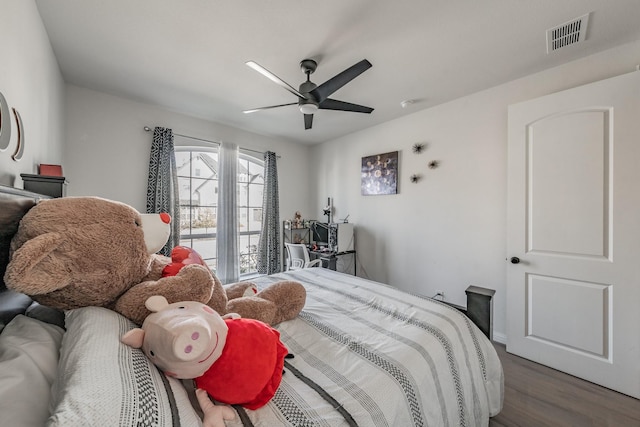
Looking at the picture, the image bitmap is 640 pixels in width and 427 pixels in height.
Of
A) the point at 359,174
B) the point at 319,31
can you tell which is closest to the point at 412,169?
the point at 359,174

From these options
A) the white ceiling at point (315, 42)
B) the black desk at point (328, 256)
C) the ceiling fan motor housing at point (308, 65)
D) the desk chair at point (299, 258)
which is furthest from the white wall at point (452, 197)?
the ceiling fan motor housing at point (308, 65)

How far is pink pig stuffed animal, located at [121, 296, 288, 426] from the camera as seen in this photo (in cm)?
62

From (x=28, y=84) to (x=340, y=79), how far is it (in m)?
1.96

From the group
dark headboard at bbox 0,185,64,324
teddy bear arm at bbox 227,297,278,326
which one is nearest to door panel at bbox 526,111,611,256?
teddy bear arm at bbox 227,297,278,326

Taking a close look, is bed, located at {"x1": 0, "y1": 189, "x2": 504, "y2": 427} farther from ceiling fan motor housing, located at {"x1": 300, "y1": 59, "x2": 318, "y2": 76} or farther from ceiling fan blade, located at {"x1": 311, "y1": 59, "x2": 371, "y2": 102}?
ceiling fan motor housing, located at {"x1": 300, "y1": 59, "x2": 318, "y2": 76}

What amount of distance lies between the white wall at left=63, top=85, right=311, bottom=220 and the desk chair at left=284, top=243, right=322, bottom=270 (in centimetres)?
199

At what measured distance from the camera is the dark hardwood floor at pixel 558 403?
146 centimetres

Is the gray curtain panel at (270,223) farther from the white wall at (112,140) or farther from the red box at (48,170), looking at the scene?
the red box at (48,170)

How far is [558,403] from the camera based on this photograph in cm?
160

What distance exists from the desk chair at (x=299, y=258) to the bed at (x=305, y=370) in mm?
1819

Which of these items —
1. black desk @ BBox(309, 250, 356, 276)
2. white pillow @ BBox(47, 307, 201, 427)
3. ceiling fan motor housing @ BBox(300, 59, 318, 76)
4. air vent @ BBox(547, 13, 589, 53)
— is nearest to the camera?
white pillow @ BBox(47, 307, 201, 427)

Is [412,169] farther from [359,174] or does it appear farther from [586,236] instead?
[586,236]

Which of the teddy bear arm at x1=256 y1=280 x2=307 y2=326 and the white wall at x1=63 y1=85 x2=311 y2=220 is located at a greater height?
the white wall at x1=63 y1=85 x2=311 y2=220

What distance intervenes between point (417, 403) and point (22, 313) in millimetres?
1408
